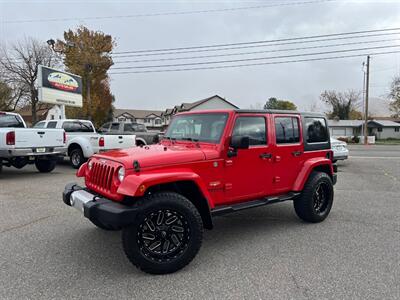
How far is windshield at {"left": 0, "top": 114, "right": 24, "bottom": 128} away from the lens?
9.29 meters

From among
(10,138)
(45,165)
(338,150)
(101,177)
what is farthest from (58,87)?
(101,177)

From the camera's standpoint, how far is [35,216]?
5.15m

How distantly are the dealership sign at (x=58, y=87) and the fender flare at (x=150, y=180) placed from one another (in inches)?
638

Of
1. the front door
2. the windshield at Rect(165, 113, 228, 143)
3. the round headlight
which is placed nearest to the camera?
the round headlight

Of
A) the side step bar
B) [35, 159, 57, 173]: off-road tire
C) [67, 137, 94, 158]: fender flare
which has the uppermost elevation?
[67, 137, 94, 158]: fender flare

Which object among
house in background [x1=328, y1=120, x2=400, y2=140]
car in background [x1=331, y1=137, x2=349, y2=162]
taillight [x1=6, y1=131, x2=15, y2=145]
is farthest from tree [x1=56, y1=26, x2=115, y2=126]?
house in background [x1=328, y1=120, x2=400, y2=140]

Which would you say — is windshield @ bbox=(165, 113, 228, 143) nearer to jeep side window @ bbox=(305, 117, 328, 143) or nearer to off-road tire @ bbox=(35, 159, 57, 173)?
jeep side window @ bbox=(305, 117, 328, 143)

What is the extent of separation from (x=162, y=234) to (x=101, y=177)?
3.44 ft

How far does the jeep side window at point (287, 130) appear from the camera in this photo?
14.6 feet

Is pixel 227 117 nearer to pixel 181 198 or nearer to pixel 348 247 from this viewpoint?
pixel 181 198

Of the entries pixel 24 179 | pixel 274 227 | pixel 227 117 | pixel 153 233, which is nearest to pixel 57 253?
pixel 153 233

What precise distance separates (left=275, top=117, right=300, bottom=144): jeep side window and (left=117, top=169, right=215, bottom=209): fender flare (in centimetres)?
163

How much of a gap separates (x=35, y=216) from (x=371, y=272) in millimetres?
5124

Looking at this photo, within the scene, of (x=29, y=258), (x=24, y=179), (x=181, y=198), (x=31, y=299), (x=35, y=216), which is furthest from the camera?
(x=24, y=179)
